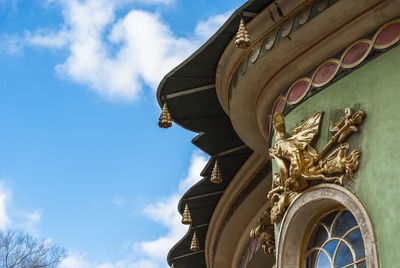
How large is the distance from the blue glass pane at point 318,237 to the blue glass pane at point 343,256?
1.45 ft

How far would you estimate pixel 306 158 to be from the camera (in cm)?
1030

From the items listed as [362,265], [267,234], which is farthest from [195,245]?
[362,265]

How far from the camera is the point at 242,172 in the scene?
15797 millimetres

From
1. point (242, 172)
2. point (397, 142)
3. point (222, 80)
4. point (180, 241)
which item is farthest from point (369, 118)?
point (180, 241)

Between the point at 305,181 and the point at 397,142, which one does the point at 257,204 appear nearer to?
the point at 305,181

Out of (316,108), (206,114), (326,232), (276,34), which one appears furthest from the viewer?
(206,114)

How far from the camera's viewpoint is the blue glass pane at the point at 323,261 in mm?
9913

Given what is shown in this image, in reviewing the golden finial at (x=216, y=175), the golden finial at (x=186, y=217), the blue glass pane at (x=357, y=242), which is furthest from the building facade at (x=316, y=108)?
the golden finial at (x=186, y=217)

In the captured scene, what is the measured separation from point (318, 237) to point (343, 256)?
73 centimetres

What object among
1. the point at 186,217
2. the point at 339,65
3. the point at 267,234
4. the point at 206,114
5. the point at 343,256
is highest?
the point at 206,114

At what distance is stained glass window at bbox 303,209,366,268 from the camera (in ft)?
31.0

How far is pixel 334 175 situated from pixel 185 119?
4.83 m

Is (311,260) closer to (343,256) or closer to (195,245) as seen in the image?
(343,256)

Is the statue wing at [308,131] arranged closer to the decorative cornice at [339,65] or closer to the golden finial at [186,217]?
the decorative cornice at [339,65]
